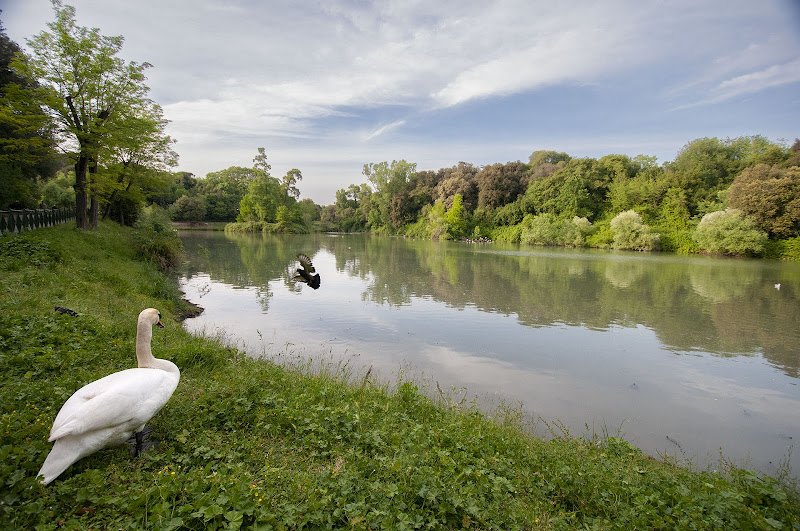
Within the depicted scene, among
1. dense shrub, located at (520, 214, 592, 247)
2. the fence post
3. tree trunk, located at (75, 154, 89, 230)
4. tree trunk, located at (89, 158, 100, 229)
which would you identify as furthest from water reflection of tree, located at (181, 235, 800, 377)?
dense shrub, located at (520, 214, 592, 247)

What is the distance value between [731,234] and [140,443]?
43447mm

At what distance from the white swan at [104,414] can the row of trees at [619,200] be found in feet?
142

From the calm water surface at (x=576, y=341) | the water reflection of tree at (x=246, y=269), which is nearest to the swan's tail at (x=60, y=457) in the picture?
the calm water surface at (x=576, y=341)

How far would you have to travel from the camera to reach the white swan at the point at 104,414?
255cm

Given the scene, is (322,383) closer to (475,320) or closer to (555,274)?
(475,320)

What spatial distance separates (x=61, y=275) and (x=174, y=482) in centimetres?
833

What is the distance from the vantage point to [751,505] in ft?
9.82

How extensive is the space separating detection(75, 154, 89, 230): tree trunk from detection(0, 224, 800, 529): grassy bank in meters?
14.2

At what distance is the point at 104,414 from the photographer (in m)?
2.70

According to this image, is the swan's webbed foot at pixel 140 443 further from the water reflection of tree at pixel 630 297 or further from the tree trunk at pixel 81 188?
the tree trunk at pixel 81 188

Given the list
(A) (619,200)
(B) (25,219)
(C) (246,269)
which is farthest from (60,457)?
(A) (619,200)

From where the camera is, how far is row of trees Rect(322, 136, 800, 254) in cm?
3278

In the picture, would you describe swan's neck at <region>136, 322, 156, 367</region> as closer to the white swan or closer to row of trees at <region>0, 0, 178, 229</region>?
the white swan

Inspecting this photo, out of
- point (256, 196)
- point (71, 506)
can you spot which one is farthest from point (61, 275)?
point (256, 196)
